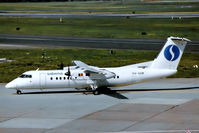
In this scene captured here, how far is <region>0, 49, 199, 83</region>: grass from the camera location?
59.2 meters

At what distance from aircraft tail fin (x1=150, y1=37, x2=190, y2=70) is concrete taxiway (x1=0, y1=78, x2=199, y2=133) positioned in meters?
2.90

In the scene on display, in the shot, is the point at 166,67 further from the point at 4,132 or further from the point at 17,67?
the point at 17,67

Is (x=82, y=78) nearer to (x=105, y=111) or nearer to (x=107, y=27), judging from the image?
(x=105, y=111)

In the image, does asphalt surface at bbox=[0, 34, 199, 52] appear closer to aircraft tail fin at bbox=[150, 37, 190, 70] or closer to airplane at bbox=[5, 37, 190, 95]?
aircraft tail fin at bbox=[150, 37, 190, 70]

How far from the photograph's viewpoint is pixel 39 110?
128 feet

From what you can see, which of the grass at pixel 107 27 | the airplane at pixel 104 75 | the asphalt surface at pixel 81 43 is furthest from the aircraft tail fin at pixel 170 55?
the grass at pixel 107 27

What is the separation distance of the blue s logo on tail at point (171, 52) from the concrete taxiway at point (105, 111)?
3.70 metres

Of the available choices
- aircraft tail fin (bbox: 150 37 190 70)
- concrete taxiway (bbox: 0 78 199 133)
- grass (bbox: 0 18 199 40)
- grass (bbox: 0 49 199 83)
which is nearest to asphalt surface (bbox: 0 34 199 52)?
grass (bbox: 0 49 199 83)

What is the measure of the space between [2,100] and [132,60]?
2767cm

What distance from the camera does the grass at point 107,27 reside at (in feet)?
311

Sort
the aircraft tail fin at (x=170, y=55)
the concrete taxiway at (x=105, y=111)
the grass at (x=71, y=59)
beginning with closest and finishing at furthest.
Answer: the concrete taxiway at (x=105, y=111) < the aircraft tail fin at (x=170, y=55) < the grass at (x=71, y=59)

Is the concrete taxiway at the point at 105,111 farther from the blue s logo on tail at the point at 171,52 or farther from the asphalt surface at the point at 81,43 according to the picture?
the asphalt surface at the point at 81,43

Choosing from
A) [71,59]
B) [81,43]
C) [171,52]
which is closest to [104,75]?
[171,52]

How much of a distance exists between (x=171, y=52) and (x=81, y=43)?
41573mm
